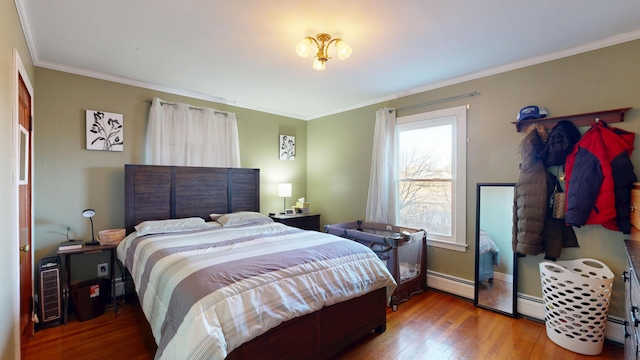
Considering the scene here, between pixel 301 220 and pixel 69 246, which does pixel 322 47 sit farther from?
pixel 69 246

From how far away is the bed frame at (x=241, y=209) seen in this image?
5.75ft

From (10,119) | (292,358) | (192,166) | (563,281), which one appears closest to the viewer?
(10,119)

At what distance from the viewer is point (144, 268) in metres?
2.13

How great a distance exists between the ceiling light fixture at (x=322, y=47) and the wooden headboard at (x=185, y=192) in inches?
87.3

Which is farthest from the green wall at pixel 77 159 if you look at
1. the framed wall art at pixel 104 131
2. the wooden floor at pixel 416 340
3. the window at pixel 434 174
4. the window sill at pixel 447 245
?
A: the window sill at pixel 447 245

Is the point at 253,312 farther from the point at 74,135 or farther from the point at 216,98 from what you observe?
the point at 216,98

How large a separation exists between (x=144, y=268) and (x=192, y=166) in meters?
1.74

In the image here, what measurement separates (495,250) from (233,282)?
2.77 m

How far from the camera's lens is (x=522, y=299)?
2.76 metres

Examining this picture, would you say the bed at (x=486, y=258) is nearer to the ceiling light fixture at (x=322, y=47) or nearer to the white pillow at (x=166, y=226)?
the ceiling light fixture at (x=322, y=47)

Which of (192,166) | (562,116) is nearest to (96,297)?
(192,166)

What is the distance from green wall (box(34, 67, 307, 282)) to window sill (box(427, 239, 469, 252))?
3.75 meters

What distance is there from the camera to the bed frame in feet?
5.75

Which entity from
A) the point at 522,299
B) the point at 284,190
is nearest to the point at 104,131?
the point at 284,190
